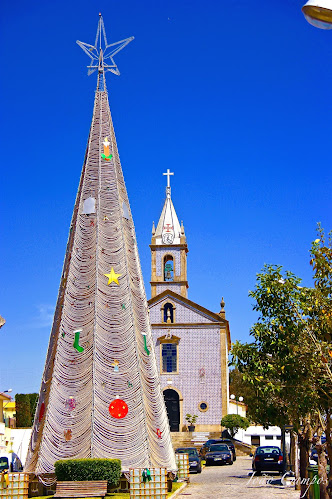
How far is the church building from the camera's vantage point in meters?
47.9

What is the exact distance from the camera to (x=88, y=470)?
15.0 metres

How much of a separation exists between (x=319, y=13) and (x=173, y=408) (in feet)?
149

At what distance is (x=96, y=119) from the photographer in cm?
2077

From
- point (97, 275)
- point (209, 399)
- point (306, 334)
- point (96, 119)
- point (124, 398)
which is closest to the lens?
point (306, 334)

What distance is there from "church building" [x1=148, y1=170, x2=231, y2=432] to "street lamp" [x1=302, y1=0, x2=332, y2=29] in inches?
1753

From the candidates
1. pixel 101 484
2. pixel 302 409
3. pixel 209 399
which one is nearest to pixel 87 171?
pixel 101 484

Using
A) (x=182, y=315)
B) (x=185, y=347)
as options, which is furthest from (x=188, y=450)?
(x=182, y=315)

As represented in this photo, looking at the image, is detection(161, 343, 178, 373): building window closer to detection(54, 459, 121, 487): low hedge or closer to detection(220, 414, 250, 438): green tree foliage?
detection(220, 414, 250, 438): green tree foliage

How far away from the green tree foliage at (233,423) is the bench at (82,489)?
31.1 metres

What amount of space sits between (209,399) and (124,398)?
108 feet

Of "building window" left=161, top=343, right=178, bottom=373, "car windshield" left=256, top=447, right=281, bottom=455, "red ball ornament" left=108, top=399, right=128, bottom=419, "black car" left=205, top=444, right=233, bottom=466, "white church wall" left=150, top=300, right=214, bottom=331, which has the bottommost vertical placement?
"black car" left=205, top=444, right=233, bottom=466

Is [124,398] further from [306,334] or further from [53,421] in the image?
[306,334]

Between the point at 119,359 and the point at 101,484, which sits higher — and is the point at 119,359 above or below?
above

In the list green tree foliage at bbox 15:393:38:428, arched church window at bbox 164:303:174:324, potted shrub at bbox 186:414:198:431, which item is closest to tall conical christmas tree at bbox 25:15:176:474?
potted shrub at bbox 186:414:198:431
